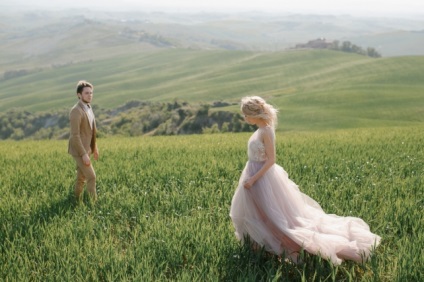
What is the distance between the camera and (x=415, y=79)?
93812mm

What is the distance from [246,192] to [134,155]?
8688mm

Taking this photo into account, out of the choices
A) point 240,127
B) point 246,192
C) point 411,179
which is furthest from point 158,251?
point 240,127

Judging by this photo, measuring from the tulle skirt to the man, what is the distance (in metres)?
3.52

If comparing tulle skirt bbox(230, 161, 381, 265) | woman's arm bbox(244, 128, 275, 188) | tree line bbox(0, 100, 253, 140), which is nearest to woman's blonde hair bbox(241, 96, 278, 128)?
woman's arm bbox(244, 128, 275, 188)

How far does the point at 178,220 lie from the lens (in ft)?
22.5

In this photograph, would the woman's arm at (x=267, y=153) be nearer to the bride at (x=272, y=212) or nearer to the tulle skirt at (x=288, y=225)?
the bride at (x=272, y=212)

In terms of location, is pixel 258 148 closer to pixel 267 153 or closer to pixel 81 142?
pixel 267 153

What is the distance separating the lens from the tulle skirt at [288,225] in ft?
17.0

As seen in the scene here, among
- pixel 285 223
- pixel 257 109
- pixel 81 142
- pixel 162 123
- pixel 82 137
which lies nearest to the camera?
pixel 285 223

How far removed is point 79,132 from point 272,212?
4270mm

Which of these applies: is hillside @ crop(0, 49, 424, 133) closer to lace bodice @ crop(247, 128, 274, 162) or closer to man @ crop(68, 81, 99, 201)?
man @ crop(68, 81, 99, 201)

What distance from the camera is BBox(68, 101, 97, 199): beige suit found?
315 inches

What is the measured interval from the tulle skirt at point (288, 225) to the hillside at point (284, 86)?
48.9 meters

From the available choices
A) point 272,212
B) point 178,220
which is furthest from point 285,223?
point 178,220
